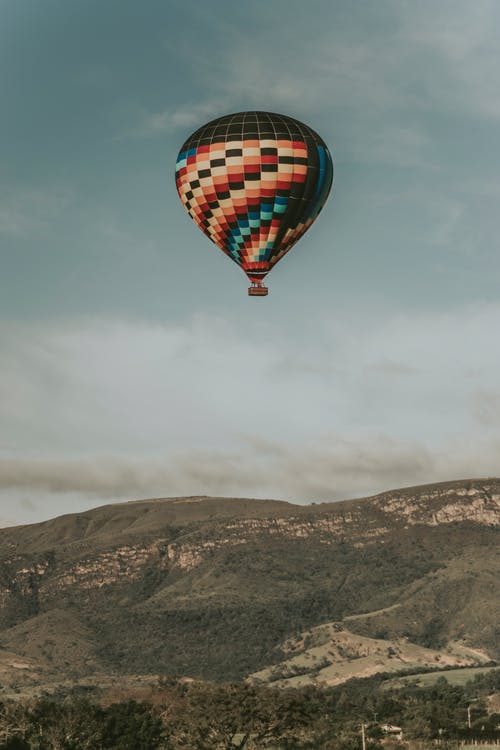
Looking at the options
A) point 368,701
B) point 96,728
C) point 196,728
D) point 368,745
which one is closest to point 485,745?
point 368,745

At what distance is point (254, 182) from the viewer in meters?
80.2

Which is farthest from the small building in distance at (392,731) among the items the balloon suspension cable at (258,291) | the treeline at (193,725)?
the balloon suspension cable at (258,291)

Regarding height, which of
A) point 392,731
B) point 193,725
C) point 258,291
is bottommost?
point 392,731

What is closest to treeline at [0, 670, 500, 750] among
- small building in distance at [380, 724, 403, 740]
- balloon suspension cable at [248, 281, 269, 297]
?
small building in distance at [380, 724, 403, 740]

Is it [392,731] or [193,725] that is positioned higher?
[193,725]

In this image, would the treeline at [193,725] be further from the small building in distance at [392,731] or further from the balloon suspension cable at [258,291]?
the balloon suspension cable at [258,291]

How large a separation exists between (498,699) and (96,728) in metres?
89.8

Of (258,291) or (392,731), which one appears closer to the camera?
(258,291)

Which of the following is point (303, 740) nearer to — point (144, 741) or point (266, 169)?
point (144, 741)

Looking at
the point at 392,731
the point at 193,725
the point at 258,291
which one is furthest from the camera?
the point at 392,731

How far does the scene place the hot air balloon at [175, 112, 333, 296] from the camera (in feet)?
264

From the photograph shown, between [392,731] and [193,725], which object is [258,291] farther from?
[392,731]

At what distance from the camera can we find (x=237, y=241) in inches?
3209

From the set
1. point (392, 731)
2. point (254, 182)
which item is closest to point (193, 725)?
point (392, 731)
